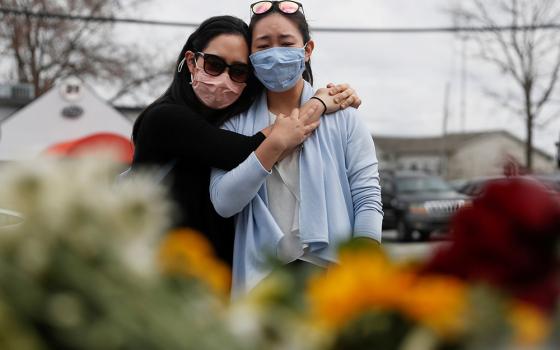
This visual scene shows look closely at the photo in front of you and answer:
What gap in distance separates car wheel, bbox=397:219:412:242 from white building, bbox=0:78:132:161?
894 centimetres

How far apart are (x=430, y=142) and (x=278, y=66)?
79319 millimetres

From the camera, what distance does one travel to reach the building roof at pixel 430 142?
74875 millimetres

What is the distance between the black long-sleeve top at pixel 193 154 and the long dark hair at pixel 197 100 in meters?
0.09

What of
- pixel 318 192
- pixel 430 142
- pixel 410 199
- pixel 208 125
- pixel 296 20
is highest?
pixel 296 20

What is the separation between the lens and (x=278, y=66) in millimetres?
2766

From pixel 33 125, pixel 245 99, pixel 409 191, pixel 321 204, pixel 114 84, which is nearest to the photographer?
pixel 321 204

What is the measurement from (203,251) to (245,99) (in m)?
2.00

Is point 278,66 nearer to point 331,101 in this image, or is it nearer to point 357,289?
point 331,101

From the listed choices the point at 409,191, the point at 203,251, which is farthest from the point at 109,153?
the point at 409,191

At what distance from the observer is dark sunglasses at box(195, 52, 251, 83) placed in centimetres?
281

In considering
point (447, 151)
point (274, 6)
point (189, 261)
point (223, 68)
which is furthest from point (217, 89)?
point (447, 151)

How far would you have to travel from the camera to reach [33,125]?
1183 centimetres

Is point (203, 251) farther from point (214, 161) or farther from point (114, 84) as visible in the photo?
point (114, 84)

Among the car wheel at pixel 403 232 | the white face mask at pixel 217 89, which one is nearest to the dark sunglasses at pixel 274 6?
the white face mask at pixel 217 89
